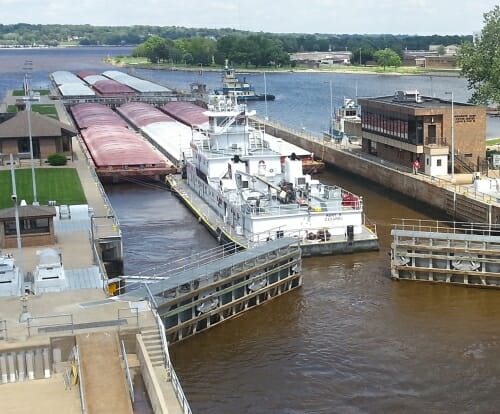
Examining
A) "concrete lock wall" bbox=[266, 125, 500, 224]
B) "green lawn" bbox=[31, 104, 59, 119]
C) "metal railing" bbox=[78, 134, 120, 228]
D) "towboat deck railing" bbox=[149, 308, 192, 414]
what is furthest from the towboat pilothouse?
"green lawn" bbox=[31, 104, 59, 119]

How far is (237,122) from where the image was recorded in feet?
178

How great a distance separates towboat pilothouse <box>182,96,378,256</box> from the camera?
133 ft

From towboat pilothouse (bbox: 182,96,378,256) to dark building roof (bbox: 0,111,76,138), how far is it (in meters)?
11.7

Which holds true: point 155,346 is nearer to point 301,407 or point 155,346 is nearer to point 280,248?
point 301,407

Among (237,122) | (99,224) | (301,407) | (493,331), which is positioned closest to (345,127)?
(237,122)

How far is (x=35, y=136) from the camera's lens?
60.8 meters

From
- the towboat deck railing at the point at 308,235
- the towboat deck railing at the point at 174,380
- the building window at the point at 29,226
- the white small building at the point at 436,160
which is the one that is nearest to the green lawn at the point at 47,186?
the building window at the point at 29,226

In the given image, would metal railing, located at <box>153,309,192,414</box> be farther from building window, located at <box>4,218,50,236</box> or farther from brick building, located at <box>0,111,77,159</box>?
brick building, located at <box>0,111,77,159</box>

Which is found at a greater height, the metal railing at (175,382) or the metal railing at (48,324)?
the metal railing at (48,324)

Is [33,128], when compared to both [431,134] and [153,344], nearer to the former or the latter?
[431,134]

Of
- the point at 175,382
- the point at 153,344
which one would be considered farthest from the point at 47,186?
the point at 175,382

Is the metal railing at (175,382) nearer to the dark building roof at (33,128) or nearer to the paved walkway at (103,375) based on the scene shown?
the paved walkway at (103,375)

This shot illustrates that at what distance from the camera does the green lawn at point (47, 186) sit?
4534cm

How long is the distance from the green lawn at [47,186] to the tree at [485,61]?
29.3 m
